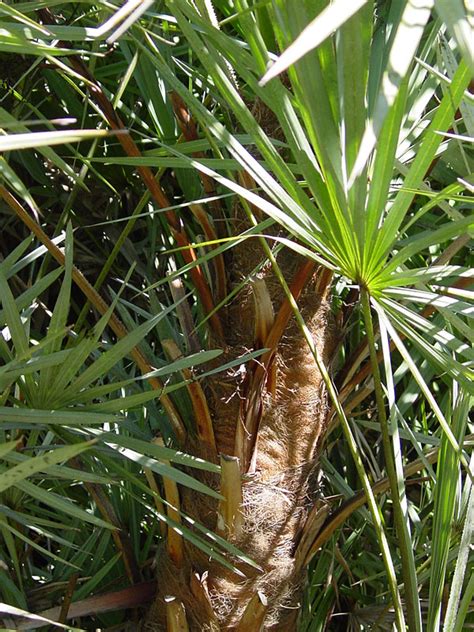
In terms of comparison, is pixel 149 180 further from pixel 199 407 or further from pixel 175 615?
pixel 175 615

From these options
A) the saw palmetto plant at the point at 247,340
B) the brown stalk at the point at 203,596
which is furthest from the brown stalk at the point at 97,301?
the brown stalk at the point at 203,596

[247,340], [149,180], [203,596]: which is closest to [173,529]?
[203,596]

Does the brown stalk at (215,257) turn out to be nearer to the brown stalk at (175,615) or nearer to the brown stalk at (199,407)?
the brown stalk at (199,407)

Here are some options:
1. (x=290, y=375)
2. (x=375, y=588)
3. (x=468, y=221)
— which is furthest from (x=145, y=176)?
(x=375, y=588)

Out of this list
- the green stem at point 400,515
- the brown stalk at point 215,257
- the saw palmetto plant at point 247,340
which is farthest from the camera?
the brown stalk at point 215,257

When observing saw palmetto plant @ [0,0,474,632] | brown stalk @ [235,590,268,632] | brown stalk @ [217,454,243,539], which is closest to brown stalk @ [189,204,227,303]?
saw palmetto plant @ [0,0,474,632]

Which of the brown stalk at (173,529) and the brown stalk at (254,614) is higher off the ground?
the brown stalk at (173,529)
